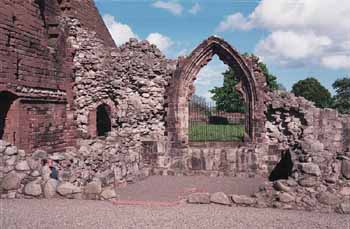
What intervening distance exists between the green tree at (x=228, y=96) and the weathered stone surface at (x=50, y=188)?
30195 millimetres

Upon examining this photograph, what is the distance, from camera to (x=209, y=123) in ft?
60.9

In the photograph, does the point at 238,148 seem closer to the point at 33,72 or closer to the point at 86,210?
the point at 33,72

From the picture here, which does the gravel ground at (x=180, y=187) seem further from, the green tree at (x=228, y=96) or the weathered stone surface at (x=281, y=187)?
the green tree at (x=228, y=96)

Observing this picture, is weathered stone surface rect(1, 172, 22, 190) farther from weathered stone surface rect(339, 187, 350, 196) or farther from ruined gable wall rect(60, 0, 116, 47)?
ruined gable wall rect(60, 0, 116, 47)

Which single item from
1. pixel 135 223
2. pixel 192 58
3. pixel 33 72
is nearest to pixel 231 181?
pixel 192 58

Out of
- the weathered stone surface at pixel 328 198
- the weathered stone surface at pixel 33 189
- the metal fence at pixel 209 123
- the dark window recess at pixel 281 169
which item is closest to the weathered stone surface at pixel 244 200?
the weathered stone surface at pixel 328 198

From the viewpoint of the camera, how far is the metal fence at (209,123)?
51.0 ft

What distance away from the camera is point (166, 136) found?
1477 centimetres

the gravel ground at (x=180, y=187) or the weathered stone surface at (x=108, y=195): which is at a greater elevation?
the weathered stone surface at (x=108, y=195)

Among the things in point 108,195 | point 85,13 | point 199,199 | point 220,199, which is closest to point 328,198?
point 220,199

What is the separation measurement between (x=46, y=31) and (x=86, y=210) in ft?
23.1

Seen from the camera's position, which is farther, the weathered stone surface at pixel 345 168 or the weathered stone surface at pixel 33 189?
the weathered stone surface at pixel 33 189

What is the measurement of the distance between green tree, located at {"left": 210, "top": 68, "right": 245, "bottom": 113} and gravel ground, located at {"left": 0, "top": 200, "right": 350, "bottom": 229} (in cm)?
3079

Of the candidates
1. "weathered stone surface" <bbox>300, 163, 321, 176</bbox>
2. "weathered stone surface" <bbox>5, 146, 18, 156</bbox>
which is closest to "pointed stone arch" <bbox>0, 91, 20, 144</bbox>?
"weathered stone surface" <bbox>5, 146, 18, 156</bbox>
